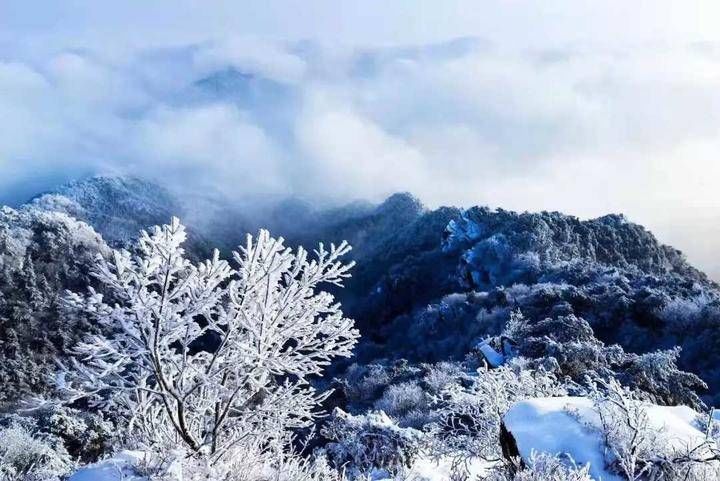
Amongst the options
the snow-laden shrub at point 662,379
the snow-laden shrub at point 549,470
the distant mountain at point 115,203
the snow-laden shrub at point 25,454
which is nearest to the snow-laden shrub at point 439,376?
the snow-laden shrub at point 662,379

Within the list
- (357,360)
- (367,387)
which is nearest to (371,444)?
(367,387)

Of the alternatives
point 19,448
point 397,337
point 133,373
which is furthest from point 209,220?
point 133,373

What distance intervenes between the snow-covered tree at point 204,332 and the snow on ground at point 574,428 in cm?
346

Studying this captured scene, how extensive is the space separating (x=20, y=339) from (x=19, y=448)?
130 feet

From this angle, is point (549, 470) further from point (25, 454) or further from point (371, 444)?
point (25, 454)

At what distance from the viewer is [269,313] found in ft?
25.0

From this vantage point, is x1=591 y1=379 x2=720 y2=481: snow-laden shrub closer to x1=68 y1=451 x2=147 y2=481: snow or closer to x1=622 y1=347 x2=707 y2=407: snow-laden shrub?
x1=68 y1=451 x2=147 y2=481: snow

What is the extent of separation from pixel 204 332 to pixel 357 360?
2158 inches

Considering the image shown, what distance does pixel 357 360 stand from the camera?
2419 inches

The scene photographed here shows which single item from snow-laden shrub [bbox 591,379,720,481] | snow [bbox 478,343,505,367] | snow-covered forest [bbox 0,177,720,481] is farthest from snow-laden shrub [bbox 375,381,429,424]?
snow-laden shrub [bbox 591,379,720,481]

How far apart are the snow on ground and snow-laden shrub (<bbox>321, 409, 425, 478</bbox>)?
798cm

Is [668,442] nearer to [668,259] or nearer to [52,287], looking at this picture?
[52,287]

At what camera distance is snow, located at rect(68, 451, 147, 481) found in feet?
22.1

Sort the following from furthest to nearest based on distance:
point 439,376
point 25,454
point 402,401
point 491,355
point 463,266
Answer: point 463,266, point 491,355, point 439,376, point 402,401, point 25,454
